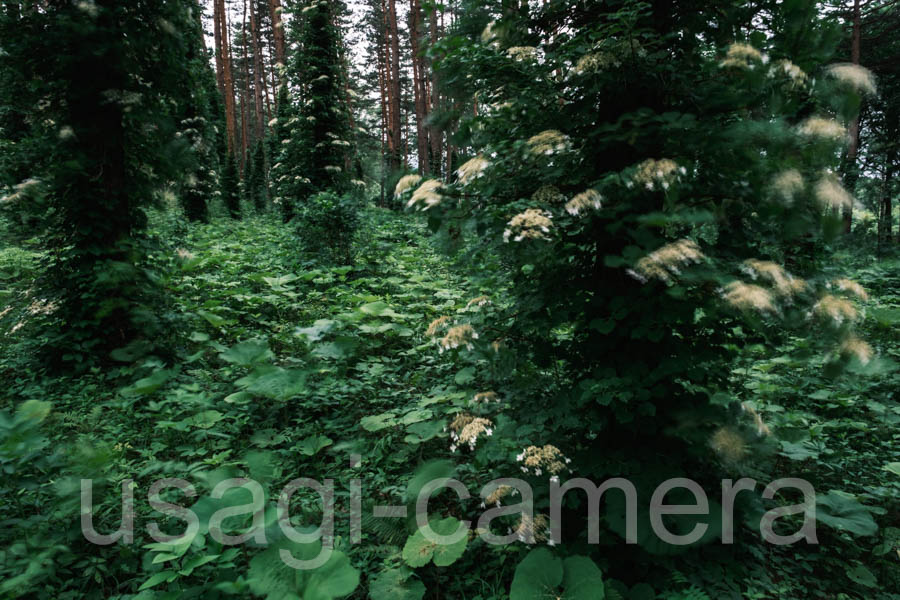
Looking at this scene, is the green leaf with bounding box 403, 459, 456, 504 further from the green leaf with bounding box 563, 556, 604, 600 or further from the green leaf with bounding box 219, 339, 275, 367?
the green leaf with bounding box 219, 339, 275, 367

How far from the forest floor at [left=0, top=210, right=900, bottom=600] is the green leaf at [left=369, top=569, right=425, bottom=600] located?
0.09 ft

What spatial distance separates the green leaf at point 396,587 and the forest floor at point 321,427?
0.03 meters

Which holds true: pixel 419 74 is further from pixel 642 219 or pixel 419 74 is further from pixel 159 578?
pixel 159 578

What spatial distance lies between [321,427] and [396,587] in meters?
1.64

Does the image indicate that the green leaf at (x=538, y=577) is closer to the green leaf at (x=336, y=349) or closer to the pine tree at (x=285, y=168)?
the green leaf at (x=336, y=349)

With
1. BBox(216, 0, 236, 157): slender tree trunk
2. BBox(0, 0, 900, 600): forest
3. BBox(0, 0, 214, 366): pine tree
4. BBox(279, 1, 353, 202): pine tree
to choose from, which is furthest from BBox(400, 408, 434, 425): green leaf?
BBox(216, 0, 236, 157): slender tree trunk

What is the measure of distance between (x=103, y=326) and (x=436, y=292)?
13.4 ft

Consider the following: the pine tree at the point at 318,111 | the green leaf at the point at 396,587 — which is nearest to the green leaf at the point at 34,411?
the green leaf at the point at 396,587

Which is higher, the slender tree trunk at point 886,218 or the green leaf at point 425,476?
the slender tree trunk at point 886,218

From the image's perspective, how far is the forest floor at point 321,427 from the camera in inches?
87.2

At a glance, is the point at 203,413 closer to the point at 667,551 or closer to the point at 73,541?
the point at 73,541

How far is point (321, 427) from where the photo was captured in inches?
138

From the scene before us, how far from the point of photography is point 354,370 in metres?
4.41

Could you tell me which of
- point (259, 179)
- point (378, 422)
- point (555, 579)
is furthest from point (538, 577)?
point (259, 179)
